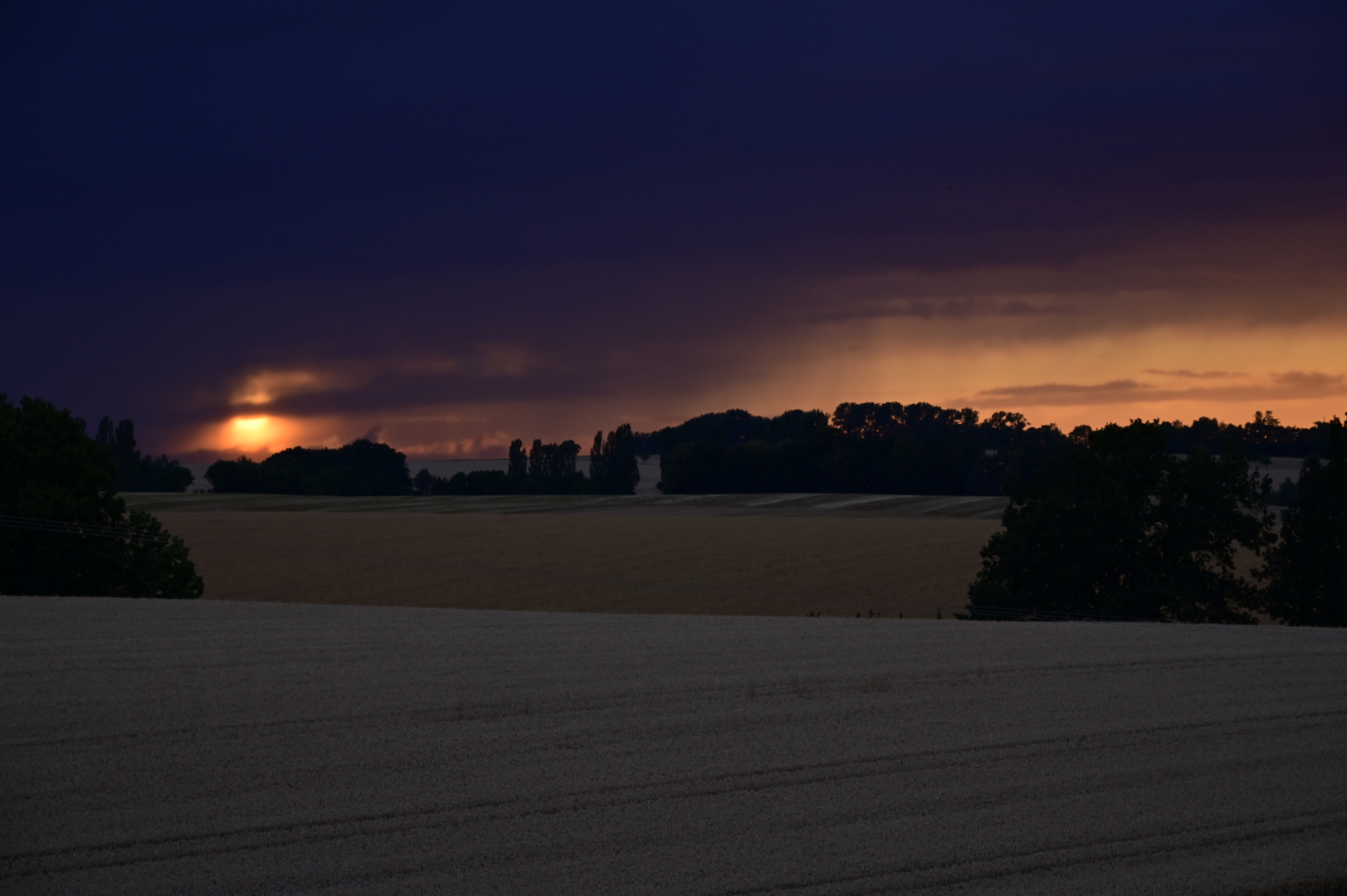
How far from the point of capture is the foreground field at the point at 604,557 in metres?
37.3

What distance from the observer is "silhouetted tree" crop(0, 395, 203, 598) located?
103 ft

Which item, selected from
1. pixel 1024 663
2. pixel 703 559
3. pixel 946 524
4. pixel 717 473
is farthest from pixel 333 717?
pixel 717 473

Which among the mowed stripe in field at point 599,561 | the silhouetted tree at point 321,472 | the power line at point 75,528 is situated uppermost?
the silhouetted tree at point 321,472

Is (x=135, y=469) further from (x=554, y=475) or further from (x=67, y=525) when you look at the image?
(x=67, y=525)

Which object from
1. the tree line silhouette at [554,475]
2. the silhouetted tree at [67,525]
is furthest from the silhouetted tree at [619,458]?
the silhouetted tree at [67,525]

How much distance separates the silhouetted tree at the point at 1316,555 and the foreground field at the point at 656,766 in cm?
1694

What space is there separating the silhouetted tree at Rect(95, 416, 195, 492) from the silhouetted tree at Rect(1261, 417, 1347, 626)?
104 m

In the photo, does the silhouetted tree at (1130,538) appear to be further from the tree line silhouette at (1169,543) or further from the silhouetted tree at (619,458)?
the silhouetted tree at (619,458)

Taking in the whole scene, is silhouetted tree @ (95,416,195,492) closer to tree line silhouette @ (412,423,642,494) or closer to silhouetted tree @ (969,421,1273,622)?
tree line silhouette @ (412,423,642,494)

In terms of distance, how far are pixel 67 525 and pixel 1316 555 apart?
35.3 m

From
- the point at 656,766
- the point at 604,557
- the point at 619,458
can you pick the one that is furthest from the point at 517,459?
the point at 656,766

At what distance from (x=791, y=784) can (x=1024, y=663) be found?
20.0ft

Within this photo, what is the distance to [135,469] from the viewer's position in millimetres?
126438

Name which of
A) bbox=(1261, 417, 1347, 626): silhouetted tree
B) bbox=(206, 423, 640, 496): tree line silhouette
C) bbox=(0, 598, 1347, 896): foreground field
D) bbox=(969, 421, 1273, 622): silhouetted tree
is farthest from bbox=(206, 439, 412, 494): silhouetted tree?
bbox=(0, 598, 1347, 896): foreground field
